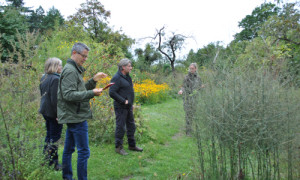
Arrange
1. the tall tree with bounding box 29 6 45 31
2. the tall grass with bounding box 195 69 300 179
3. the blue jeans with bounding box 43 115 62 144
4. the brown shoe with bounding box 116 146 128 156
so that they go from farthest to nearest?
the tall tree with bounding box 29 6 45 31 < the brown shoe with bounding box 116 146 128 156 < the blue jeans with bounding box 43 115 62 144 < the tall grass with bounding box 195 69 300 179

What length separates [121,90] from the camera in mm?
4113

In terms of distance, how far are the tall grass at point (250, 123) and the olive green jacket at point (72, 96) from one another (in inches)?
58.6

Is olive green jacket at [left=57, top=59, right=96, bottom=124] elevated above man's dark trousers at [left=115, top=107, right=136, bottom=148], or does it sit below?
above

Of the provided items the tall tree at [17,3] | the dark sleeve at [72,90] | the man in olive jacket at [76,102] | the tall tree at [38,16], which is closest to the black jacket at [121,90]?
the man in olive jacket at [76,102]

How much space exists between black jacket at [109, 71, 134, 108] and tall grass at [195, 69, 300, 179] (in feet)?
5.86

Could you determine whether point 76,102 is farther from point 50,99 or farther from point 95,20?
point 95,20

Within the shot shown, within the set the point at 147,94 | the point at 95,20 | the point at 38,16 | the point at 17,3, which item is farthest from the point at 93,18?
the point at 38,16

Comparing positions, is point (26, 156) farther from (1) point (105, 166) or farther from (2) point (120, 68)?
(2) point (120, 68)

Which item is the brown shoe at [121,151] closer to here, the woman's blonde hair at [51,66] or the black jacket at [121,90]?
the black jacket at [121,90]

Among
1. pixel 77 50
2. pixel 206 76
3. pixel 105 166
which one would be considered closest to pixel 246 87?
pixel 206 76

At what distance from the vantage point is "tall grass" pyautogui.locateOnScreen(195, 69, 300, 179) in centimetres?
239

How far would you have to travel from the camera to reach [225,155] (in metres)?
2.70

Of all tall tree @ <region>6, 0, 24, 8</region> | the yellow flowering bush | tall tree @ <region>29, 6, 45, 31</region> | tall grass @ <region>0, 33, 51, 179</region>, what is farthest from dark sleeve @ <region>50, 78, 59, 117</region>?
tall tree @ <region>29, 6, 45, 31</region>

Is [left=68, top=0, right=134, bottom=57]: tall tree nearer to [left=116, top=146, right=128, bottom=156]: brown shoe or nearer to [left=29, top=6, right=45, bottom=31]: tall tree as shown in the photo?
[left=116, top=146, right=128, bottom=156]: brown shoe
